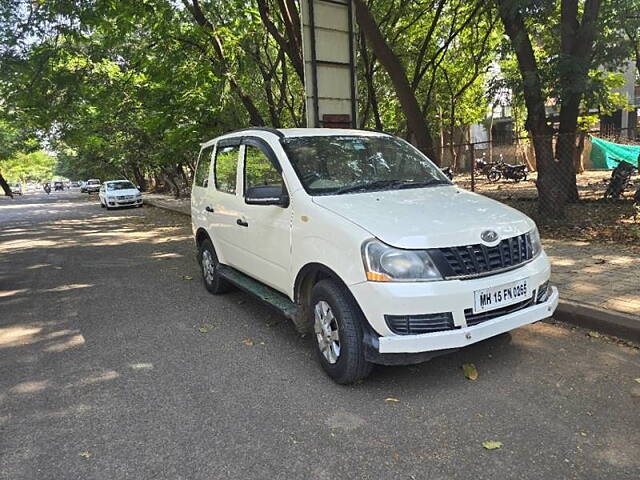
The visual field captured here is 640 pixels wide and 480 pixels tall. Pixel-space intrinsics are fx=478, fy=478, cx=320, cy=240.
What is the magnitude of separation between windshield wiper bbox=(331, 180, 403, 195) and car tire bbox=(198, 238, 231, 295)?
8.11 ft

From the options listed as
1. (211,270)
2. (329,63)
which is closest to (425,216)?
(211,270)

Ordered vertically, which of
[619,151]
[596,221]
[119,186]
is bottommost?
[596,221]

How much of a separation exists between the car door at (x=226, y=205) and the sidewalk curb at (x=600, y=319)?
3275mm

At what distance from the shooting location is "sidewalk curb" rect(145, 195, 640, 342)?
4099 millimetres

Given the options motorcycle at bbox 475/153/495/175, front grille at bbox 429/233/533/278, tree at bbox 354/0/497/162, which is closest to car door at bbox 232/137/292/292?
front grille at bbox 429/233/533/278

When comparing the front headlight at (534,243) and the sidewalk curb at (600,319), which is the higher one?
the front headlight at (534,243)

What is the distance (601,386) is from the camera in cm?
338

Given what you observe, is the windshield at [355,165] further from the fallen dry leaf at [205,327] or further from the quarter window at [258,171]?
the fallen dry leaf at [205,327]

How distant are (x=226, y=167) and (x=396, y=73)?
6046 mm

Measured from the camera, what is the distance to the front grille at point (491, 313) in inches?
127

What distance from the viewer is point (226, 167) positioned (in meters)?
5.46

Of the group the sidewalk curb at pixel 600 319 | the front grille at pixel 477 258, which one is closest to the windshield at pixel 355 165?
the front grille at pixel 477 258

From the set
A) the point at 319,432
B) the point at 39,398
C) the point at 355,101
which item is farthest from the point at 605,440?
the point at 355,101

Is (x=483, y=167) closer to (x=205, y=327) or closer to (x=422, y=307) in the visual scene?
(x=205, y=327)
